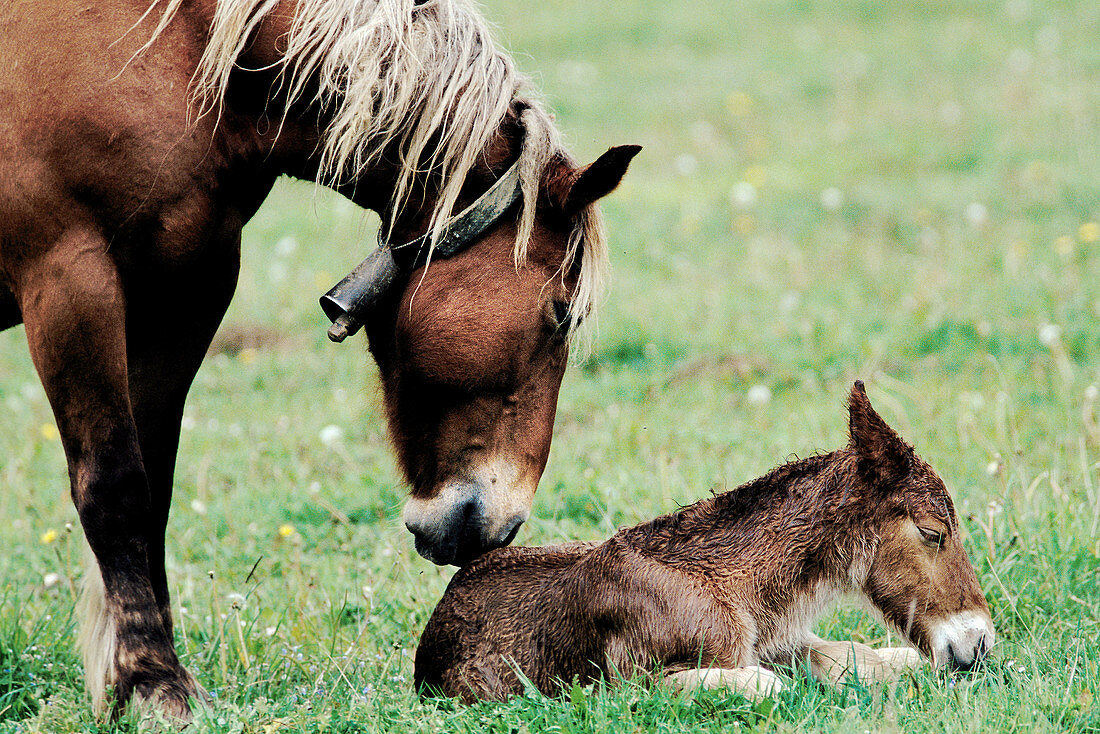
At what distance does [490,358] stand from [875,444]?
1.06 metres

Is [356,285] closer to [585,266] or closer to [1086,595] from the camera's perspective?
[585,266]

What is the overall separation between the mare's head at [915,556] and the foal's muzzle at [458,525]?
3.12ft

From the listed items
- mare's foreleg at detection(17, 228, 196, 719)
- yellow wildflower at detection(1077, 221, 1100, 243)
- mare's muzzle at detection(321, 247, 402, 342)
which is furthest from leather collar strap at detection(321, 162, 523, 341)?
yellow wildflower at detection(1077, 221, 1100, 243)

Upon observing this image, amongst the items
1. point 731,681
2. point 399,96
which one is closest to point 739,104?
point 399,96

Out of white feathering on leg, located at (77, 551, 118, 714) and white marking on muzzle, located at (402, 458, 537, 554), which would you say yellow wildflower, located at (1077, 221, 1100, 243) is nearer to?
white marking on muzzle, located at (402, 458, 537, 554)

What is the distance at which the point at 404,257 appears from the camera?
323cm

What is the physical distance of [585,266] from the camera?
125 inches

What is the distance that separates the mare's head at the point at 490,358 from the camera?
10.0ft

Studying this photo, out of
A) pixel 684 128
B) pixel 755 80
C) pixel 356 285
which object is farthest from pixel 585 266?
pixel 755 80

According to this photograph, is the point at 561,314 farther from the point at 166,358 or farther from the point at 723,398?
the point at 723,398

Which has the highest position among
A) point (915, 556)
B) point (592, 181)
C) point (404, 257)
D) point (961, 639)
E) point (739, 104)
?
point (592, 181)

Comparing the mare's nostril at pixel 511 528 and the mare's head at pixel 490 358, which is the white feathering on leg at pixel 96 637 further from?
the mare's nostril at pixel 511 528

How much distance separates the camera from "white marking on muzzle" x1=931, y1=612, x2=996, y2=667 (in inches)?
116

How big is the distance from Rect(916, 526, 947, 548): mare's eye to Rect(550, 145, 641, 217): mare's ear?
125cm
